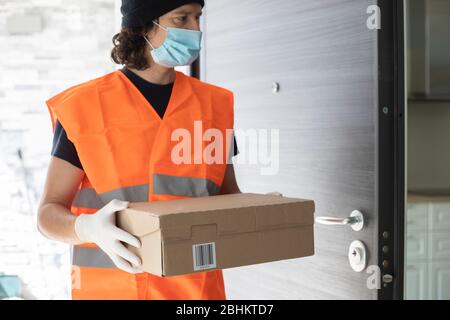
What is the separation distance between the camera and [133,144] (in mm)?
1437

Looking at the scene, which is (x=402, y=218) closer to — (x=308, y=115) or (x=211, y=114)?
(x=308, y=115)

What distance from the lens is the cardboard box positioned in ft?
3.58

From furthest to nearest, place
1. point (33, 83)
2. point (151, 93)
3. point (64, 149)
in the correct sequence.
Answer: point (33, 83) → point (151, 93) → point (64, 149)

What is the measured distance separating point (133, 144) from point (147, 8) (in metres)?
0.35

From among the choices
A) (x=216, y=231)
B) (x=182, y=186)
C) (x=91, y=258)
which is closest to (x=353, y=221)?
(x=182, y=186)

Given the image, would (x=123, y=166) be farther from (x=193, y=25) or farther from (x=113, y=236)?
(x=193, y=25)

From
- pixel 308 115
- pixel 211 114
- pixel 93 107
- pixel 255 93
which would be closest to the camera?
pixel 93 107

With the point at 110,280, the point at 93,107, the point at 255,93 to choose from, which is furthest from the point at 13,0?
the point at 110,280

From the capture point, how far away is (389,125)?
148 centimetres

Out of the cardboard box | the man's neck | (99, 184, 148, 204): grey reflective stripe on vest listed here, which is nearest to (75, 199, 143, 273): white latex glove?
the cardboard box

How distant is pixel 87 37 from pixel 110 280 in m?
1.82

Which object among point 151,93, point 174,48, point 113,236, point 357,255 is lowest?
point 357,255

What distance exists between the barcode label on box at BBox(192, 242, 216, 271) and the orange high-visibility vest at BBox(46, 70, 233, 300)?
315 millimetres
